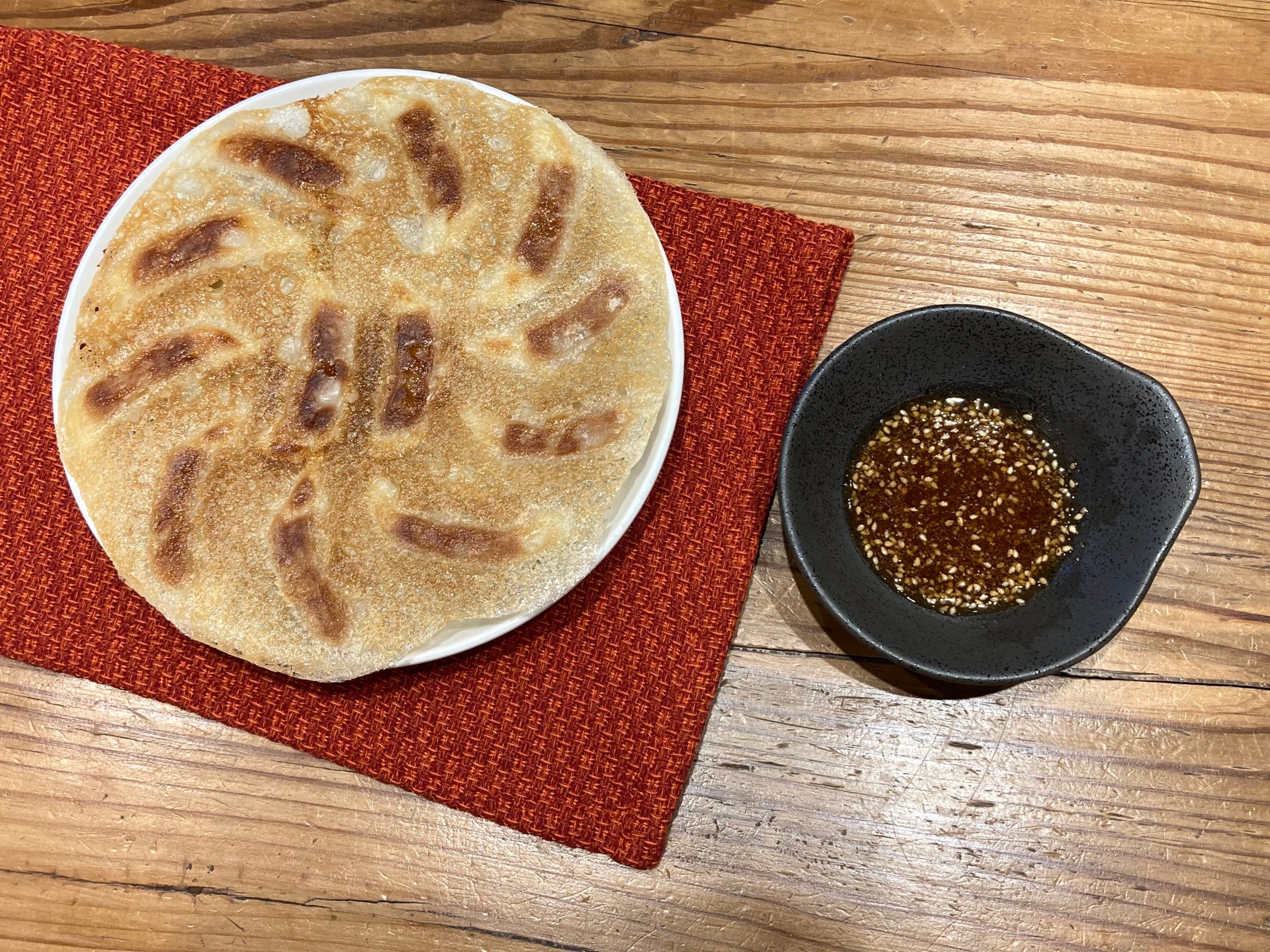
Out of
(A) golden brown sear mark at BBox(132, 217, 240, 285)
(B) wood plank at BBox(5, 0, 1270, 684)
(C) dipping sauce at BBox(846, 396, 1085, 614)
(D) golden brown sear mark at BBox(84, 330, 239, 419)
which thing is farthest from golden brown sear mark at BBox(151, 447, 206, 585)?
(C) dipping sauce at BBox(846, 396, 1085, 614)

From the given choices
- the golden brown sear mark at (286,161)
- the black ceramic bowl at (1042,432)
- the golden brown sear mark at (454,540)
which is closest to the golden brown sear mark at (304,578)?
the golden brown sear mark at (454,540)

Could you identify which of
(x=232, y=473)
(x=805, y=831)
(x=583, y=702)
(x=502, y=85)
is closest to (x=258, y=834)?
(x=583, y=702)

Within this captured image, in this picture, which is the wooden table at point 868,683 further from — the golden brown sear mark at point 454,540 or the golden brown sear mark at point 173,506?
the golden brown sear mark at point 454,540

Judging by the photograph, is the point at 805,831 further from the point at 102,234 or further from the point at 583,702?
the point at 102,234

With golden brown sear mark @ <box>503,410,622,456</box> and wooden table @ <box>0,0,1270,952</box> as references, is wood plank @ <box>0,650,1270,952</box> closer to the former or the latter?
wooden table @ <box>0,0,1270,952</box>

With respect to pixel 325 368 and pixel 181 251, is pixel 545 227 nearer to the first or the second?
pixel 325 368
